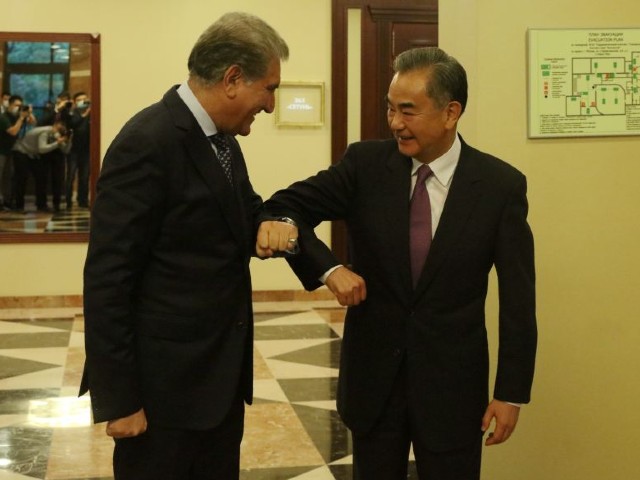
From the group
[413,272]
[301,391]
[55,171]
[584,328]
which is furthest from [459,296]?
[55,171]

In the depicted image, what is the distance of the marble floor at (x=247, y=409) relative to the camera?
13.8 ft

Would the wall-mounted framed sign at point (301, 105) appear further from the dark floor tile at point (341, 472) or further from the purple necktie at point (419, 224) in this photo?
the purple necktie at point (419, 224)

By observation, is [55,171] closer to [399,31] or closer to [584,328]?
[399,31]

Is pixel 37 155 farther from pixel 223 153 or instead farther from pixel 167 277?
pixel 167 277

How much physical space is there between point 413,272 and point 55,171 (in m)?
6.55

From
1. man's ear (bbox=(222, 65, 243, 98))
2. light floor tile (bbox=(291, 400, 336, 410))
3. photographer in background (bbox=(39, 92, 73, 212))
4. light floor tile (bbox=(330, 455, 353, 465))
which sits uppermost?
photographer in background (bbox=(39, 92, 73, 212))

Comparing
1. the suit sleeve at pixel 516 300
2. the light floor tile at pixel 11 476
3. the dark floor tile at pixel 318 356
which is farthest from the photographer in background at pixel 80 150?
the suit sleeve at pixel 516 300

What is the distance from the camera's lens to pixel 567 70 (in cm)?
314

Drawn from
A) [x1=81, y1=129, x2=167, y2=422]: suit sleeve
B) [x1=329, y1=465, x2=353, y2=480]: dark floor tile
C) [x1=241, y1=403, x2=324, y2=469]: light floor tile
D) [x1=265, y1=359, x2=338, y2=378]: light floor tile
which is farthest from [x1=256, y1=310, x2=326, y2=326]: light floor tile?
[x1=81, y1=129, x2=167, y2=422]: suit sleeve

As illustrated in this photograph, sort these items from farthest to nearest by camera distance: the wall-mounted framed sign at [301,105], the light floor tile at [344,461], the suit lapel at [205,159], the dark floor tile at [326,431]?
the wall-mounted framed sign at [301,105], the dark floor tile at [326,431], the light floor tile at [344,461], the suit lapel at [205,159]

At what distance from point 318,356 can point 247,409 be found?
146 centimetres

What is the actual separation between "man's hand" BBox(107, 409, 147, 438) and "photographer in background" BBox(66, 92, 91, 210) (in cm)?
648

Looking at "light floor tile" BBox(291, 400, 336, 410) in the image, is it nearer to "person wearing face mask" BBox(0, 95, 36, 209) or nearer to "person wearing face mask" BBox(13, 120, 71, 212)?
"person wearing face mask" BBox(13, 120, 71, 212)

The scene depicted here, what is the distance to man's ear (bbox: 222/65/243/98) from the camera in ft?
6.98
